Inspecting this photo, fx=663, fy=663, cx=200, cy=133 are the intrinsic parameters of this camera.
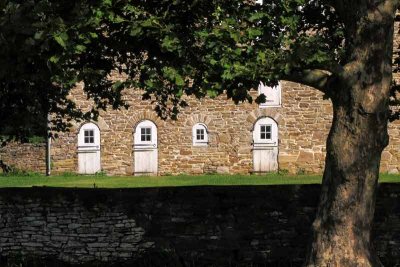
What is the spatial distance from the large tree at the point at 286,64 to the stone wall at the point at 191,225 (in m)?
1.93

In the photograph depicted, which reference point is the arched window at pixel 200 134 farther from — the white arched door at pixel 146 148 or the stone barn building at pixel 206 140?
the white arched door at pixel 146 148

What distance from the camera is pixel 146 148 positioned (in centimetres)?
2358

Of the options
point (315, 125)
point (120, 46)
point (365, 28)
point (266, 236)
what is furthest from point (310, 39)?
point (315, 125)

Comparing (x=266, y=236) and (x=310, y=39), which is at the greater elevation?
(x=310, y=39)

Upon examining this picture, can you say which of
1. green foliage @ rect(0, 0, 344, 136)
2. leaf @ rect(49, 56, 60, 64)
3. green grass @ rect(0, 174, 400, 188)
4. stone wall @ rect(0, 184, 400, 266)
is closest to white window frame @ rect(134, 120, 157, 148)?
green grass @ rect(0, 174, 400, 188)

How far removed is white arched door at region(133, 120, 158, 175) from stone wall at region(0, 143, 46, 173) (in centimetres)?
341

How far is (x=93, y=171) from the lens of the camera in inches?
941

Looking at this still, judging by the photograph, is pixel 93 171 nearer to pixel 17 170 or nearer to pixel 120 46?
pixel 17 170

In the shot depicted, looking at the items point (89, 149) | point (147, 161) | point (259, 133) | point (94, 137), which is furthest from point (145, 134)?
point (259, 133)

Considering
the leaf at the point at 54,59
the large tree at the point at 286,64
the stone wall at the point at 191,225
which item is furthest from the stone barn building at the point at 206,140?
the leaf at the point at 54,59

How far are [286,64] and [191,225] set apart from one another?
3.62 meters

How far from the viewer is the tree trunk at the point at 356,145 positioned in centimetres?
695

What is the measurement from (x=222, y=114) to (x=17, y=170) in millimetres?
7680

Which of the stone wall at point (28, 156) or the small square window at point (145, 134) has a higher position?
the small square window at point (145, 134)
